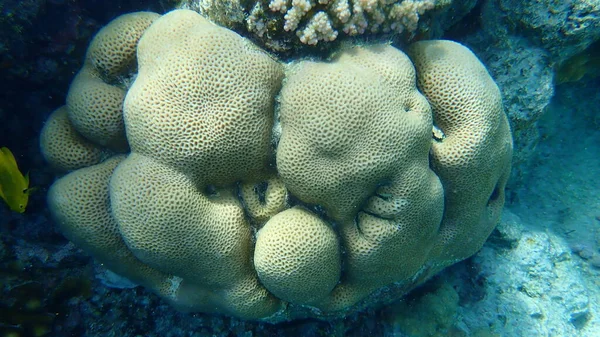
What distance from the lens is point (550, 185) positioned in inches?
231

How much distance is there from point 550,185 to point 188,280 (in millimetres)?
5716

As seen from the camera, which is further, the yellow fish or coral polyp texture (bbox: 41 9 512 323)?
the yellow fish

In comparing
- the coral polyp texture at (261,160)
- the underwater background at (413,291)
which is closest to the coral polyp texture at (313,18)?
the underwater background at (413,291)

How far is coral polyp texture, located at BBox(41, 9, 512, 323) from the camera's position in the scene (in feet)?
9.01

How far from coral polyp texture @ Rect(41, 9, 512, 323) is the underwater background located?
510mm

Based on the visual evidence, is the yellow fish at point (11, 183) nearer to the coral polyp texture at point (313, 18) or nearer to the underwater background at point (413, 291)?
the underwater background at point (413, 291)

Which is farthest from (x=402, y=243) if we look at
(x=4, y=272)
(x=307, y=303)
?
(x=4, y=272)

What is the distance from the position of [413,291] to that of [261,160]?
259 cm

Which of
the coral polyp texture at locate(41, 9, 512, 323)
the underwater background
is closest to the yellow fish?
the coral polyp texture at locate(41, 9, 512, 323)

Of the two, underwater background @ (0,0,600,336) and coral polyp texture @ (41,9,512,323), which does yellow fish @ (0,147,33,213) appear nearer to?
coral polyp texture @ (41,9,512,323)

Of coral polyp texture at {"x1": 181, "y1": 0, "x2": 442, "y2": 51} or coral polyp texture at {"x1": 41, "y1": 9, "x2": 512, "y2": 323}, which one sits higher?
coral polyp texture at {"x1": 181, "y1": 0, "x2": 442, "y2": 51}

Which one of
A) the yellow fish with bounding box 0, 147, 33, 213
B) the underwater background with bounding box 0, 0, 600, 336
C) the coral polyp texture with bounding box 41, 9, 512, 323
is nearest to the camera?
the coral polyp texture with bounding box 41, 9, 512, 323

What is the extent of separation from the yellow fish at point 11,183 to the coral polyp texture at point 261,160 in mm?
270

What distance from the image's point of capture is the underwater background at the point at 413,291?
3.46 m
